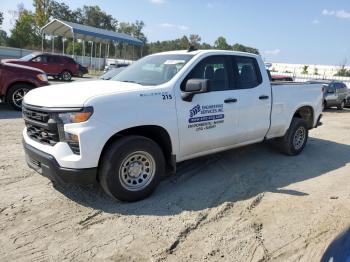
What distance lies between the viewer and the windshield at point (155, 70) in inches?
205

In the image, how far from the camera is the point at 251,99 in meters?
6.08

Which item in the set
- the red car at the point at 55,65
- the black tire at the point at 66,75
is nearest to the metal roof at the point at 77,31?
the red car at the point at 55,65

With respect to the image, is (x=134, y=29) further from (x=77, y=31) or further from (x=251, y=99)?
(x=251, y=99)

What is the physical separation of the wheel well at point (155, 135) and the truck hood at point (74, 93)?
51cm

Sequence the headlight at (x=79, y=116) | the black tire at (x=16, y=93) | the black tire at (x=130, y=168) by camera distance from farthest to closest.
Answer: the black tire at (x=16, y=93) < the black tire at (x=130, y=168) < the headlight at (x=79, y=116)

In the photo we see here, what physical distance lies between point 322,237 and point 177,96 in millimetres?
2400

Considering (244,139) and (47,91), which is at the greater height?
(47,91)

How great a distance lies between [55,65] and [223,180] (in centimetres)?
2239

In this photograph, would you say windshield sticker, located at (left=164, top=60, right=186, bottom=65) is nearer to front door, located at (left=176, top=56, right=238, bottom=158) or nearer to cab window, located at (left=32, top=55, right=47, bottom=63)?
front door, located at (left=176, top=56, right=238, bottom=158)

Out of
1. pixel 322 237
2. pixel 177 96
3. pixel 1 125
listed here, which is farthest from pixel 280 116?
pixel 1 125

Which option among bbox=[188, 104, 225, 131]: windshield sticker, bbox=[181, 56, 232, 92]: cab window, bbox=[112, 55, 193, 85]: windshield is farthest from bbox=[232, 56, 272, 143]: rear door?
bbox=[112, 55, 193, 85]: windshield

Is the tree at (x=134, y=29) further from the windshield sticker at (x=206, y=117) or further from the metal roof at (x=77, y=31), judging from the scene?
the windshield sticker at (x=206, y=117)

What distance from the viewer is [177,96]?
495 cm

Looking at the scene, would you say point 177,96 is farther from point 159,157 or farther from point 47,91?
point 47,91
